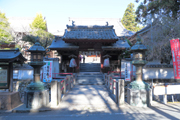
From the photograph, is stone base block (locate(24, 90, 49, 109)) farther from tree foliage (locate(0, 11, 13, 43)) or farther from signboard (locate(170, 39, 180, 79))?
tree foliage (locate(0, 11, 13, 43))

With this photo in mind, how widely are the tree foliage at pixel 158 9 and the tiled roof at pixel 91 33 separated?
361cm

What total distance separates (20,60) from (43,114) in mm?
3910

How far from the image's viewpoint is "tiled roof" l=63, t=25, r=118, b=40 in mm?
14112

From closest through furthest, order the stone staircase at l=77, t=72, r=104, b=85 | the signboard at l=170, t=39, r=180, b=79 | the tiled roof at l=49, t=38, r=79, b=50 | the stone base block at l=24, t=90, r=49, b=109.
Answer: the stone base block at l=24, t=90, r=49, b=109
the signboard at l=170, t=39, r=180, b=79
the stone staircase at l=77, t=72, r=104, b=85
the tiled roof at l=49, t=38, r=79, b=50

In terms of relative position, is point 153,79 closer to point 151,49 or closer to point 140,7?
point 151,49

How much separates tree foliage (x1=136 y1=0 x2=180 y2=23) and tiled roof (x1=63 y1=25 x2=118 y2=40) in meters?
3.61

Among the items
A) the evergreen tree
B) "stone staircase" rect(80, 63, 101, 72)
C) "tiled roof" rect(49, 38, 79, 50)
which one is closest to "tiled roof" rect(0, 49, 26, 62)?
"tiled roof" rect(49, 38, 79, 50)

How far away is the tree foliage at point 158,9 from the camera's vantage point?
1109cm

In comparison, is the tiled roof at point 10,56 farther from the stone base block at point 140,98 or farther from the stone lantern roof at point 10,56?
the stone base block at point 140,98

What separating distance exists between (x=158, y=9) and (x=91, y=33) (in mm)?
7218

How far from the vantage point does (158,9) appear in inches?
473

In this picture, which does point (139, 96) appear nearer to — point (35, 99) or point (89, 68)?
point (35, 99)

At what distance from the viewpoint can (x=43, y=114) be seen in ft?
17.9

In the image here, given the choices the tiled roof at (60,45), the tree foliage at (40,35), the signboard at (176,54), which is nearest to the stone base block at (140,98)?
the signboard at (176,54)
